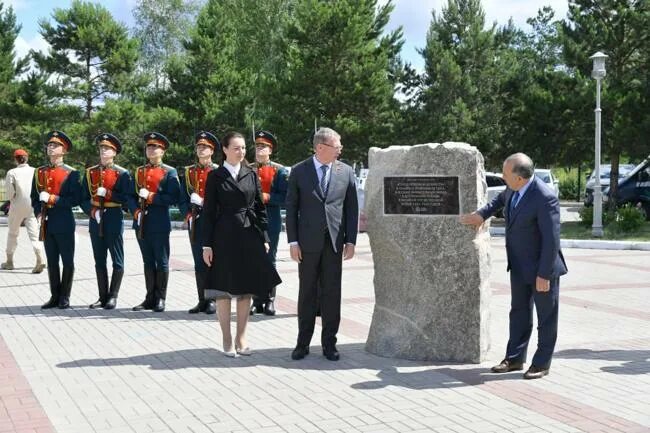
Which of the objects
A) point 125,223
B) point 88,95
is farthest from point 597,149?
point 88,95

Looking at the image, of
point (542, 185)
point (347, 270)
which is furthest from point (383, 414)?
point (347, 270)

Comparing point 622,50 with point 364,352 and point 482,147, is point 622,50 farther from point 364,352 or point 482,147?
point 364,352

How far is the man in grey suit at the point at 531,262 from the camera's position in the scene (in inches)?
241

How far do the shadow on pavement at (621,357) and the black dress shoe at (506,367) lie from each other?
28.6 inches

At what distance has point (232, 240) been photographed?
6.88 meters

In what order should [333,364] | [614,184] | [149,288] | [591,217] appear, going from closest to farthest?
[333,364]
[149,288]
[591,217]
[614,184]

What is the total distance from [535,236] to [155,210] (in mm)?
4756

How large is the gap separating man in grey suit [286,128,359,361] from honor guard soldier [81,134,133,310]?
329 cm

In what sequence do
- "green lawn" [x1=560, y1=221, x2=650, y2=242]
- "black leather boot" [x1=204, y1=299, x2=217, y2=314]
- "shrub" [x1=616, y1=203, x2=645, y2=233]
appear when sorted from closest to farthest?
"black leather boot" [x1=204, y1=299, x2=217, y2=314]
"green lawn" [x1=560, y1=221, x2=650, y2=242]
"shrub" [x1=616, y1=203, x2=645, y2=233]

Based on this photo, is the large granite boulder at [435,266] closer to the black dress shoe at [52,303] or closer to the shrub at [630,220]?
the black dress shoe at [52,303]

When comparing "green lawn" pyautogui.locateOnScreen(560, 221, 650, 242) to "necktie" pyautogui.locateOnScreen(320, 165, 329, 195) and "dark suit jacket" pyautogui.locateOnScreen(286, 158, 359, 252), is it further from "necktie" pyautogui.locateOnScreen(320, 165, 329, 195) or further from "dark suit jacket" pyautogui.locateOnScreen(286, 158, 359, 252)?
"necktie" pyautogui.locateOnScreen(320, 165, 329, 195)

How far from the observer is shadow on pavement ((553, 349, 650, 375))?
6.52 m

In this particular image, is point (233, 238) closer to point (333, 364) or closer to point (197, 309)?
point (333, 364)

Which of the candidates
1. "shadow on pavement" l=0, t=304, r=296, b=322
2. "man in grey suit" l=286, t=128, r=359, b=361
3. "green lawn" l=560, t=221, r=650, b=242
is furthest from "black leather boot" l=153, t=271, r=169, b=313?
"green lawn" l=560, t=221, r=650, b=242
